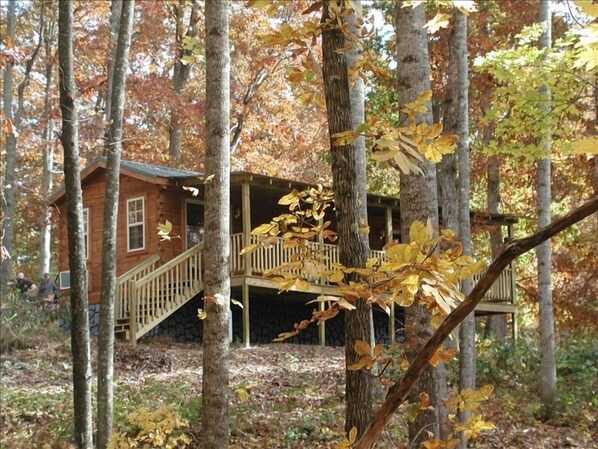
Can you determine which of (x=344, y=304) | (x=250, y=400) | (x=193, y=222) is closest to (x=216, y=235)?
(x=250, y=400)

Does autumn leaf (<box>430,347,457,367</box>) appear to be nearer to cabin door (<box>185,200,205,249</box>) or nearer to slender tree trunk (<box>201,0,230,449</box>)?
slender tree trunk (<box>201,0,230,449</box>)

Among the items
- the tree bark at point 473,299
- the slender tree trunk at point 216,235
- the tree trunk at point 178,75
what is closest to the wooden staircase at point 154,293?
the tree trunk at point 178,75

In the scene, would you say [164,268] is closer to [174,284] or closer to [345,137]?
[174,284]

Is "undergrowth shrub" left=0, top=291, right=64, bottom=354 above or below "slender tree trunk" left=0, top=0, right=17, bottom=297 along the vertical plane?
below

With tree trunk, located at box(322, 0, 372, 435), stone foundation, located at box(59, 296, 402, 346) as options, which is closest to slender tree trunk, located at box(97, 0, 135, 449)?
tree trunk, located at box(322, 0, 372, 435)

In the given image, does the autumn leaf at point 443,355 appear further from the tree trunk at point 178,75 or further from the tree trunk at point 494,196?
the tree trunk at point 178,75

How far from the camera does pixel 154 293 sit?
18391 millimetres

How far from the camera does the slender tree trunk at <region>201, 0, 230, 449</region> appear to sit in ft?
25.5

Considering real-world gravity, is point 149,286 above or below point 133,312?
above

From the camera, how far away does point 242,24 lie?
27.0 meters

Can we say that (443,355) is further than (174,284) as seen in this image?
No

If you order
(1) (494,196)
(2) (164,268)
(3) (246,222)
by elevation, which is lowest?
(2) (164,268)

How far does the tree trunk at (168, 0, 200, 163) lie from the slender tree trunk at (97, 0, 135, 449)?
54.7 feet

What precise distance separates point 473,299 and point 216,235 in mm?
6329
